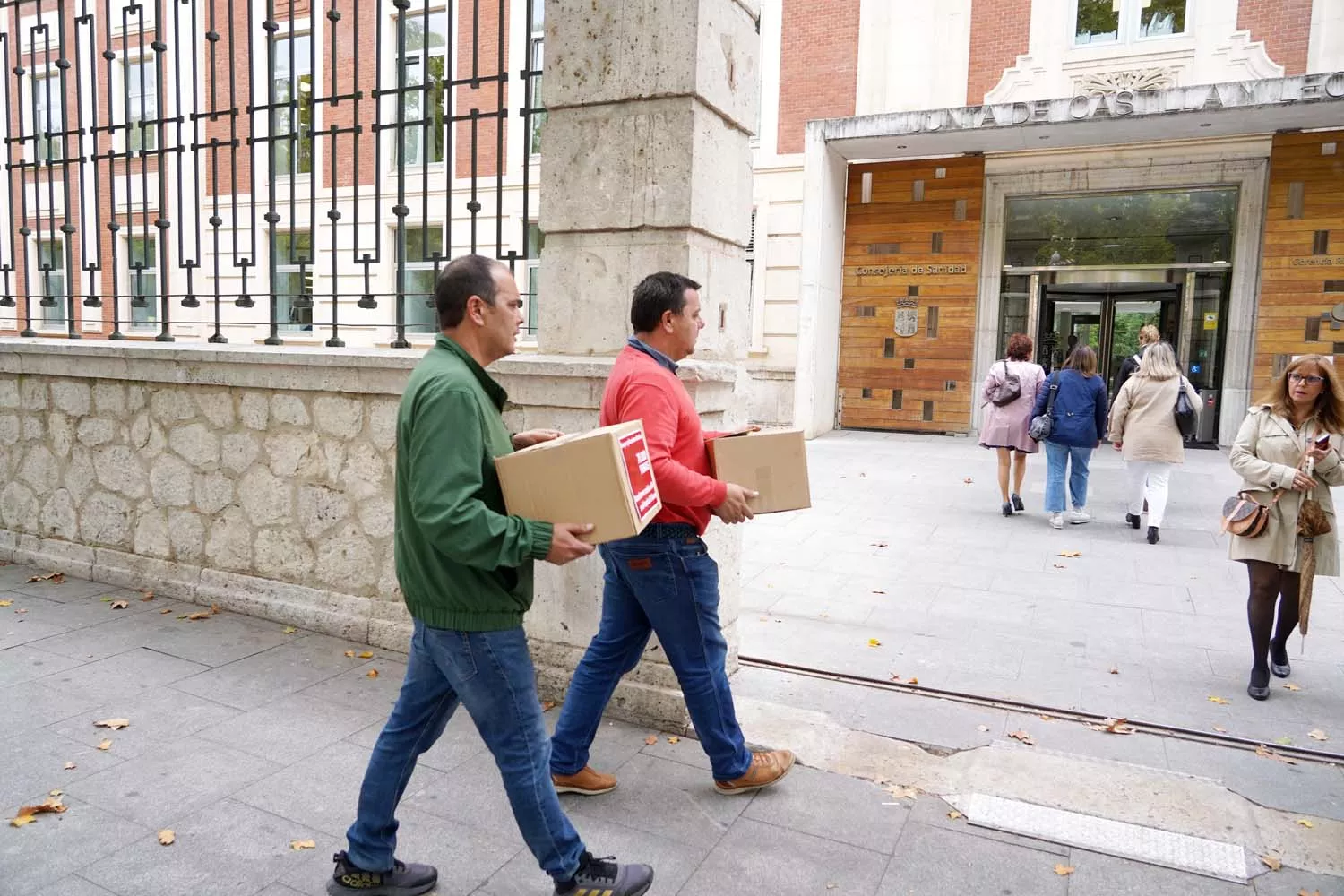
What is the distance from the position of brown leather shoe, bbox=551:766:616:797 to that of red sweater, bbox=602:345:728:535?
1044mm

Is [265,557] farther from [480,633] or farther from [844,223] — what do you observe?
[844,223]

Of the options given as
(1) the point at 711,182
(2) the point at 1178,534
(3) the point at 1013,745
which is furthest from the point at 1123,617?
(1) the point at 711,182

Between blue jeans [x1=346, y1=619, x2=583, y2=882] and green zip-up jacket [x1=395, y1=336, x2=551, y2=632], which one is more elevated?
green zip-up jacket [x1=395, y1=336, x2=551, y2=632]

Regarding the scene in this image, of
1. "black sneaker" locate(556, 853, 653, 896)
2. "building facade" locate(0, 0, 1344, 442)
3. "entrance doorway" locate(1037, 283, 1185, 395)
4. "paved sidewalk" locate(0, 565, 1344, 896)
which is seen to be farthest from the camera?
"entrance doorway" locate(1037, 283, 1185, 395)

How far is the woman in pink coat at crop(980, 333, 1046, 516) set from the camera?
9.47m

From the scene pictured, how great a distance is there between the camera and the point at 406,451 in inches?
99.9

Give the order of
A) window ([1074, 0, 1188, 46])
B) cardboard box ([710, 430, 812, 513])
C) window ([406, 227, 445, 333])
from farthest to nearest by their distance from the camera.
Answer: window ([1074, 0, 1188, 46])
window ([406, 227, 445, 333])
cardboard box ([710, 430, 812, 513])

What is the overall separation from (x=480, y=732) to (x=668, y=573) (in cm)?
91

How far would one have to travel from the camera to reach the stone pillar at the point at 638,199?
407 centimetres

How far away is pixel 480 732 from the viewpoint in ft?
8.59

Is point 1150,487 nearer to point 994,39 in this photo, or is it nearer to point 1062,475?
point 1062,475

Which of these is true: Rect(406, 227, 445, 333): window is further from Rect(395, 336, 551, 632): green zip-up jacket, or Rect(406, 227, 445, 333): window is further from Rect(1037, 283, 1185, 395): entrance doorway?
Rect(1037, 283, 1185, 395): entrance doorway

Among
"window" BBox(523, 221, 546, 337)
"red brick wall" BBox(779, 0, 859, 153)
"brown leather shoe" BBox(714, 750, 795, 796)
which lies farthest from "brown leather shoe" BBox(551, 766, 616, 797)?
"red brick wall" BBox(779, 0, 859, 153)

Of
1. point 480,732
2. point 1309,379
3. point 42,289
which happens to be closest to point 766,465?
point 480,732
